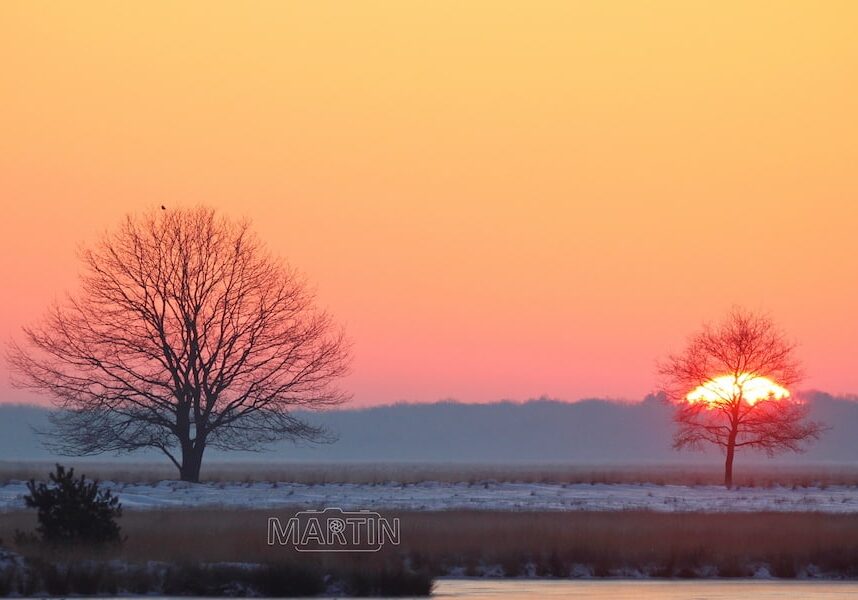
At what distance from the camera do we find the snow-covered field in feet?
151

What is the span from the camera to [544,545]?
107ft

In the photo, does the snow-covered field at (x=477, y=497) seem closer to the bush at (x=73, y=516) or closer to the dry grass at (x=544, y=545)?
the dry grass at (x=544, y=545)

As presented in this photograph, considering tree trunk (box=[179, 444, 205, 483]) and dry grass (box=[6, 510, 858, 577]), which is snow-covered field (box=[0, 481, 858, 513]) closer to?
tree trunk (box=[179, 444, 205, 483])

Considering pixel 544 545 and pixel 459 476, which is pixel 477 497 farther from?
pixel 459 476

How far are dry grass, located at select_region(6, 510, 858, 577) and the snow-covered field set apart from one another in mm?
7074

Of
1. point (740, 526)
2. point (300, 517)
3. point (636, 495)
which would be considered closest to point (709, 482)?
point (636, 495)

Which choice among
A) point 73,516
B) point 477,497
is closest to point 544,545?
point 73,516

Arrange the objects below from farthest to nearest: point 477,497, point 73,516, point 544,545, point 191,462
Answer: point 191,462, point 477,497, point 544,545, point 73,516

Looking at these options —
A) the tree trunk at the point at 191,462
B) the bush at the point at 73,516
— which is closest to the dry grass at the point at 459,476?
the tree trunk at the point at 191,462

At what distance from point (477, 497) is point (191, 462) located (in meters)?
13.9

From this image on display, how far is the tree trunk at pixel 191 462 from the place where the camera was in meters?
59.6

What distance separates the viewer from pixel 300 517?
37031 millimetres

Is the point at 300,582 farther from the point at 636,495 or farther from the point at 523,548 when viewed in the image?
the point at 636,495

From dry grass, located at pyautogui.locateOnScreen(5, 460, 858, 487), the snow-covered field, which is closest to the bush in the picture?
the snow-covered field
